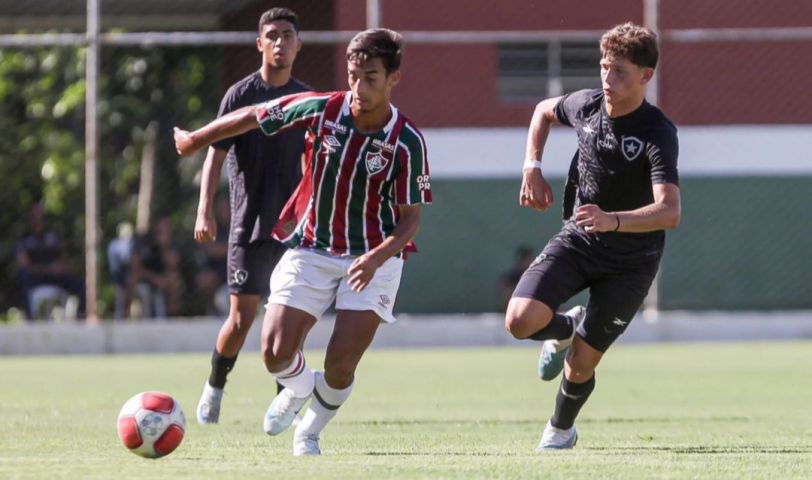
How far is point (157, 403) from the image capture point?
18.7 ft

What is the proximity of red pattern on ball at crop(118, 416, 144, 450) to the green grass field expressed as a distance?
69 mm

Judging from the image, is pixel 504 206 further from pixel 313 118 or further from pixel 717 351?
pixel 313 118

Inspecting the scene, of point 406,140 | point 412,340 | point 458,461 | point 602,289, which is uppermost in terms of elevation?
point 406,140

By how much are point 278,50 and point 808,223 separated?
44.1 feet

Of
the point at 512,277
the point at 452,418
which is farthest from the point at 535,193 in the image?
the point at 512,277

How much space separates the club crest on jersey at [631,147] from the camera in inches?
249

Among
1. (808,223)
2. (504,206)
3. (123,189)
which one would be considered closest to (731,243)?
(808,223)

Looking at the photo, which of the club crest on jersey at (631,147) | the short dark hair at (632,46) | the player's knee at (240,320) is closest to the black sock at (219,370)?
the player's knee at (240,320)

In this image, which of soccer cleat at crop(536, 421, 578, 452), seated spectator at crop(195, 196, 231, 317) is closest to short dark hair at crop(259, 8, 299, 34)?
soccer cleat at crop(536, 421, 578, 452)

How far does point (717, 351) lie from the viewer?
14148 millimetres

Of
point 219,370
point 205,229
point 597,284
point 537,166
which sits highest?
point 537,166

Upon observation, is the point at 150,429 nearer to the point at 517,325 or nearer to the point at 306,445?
the point at 306,445

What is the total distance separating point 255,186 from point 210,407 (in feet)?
4.16

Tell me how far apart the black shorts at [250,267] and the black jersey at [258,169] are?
0.06 m
